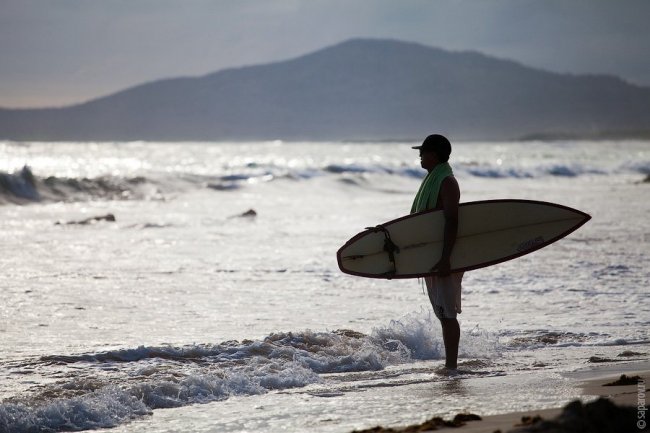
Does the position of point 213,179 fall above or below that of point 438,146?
above

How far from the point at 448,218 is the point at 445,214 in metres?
0.04

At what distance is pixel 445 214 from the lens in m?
6.04

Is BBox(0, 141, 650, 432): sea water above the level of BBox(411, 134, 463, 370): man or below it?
below

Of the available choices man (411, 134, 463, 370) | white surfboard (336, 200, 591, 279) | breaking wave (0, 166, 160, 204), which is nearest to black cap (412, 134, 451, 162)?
man (411, 134, 463, 370)

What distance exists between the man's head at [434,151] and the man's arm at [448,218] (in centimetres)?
15

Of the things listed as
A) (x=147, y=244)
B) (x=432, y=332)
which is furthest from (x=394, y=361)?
(x=147, y=244)

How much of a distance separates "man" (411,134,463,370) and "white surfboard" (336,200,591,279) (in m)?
0.09

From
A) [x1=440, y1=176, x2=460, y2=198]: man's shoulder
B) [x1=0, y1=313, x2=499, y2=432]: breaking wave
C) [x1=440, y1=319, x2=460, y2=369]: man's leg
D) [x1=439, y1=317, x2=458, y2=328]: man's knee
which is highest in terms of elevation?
[x1=440, y1=176, x2=460, y2=198]: man's shoulder

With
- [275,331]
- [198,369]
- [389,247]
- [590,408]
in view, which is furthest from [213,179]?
[590,408]

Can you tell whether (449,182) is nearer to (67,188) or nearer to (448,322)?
(448,322)

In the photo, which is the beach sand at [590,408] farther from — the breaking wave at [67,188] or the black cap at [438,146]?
the breaking wave at [67,188]

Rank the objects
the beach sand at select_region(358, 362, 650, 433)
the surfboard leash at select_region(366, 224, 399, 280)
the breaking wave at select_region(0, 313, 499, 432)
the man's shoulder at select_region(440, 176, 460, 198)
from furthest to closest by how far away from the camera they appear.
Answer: the surfboard leash at select_region(366, 224, 399, 280) < the man's shoulder at select_region(440, 176, 460, 198) < the breaking wave at select_region(0, 313, 499, 432) < the beach sand at select_region(358, 362, 650, 433)

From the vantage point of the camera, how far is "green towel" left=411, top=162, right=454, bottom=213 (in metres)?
6.06

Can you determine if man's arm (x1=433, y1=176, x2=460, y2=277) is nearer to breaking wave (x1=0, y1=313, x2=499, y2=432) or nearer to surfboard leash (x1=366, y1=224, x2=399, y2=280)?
surfboard leash (x1=366, y1=224, x2=399, y2=280)
